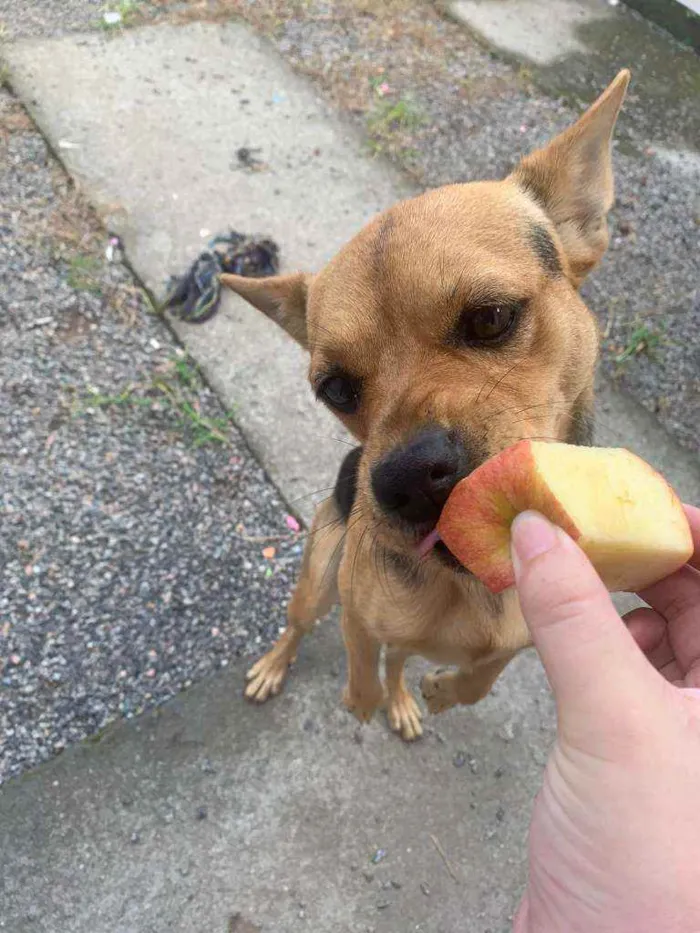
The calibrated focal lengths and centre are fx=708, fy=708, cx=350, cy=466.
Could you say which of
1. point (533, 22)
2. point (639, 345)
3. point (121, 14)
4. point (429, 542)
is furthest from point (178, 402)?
point (533, 22)

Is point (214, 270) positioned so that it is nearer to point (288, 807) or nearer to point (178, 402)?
point (178, 402)

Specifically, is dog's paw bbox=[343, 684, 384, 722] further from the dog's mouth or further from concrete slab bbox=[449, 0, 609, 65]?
concrete slab bbox=[449, 0, 609, 65]

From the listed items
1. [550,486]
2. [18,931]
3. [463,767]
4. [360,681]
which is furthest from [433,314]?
[18,931]

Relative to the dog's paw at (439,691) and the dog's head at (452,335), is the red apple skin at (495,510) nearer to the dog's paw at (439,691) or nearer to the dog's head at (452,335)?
the dog's head at (452,335)

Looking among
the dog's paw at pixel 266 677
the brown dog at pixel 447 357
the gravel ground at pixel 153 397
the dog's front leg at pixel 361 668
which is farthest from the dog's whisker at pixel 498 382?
the gravel ground at pixel 153 397

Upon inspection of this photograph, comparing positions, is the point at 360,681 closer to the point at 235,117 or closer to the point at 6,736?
the point at 6,736

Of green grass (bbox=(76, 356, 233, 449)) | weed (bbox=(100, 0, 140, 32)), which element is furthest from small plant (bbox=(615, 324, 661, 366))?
weed (bbox=(100, 0, 140, 32))
